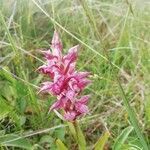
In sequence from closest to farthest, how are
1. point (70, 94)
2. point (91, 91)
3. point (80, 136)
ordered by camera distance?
point (70, 94)
point (80, 136)
point (91, 91)

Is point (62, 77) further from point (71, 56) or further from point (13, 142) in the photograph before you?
point (13, 142)

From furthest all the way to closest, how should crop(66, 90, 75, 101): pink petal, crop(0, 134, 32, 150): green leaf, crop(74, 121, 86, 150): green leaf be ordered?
1. crop(0, 134, 32, 150): green leaf
2. crop(74, 121, 86, 150): green leaf
3. crop(66, 90, 75, 101): pink petal

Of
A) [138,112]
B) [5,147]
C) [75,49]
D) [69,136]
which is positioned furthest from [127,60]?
[75,49]

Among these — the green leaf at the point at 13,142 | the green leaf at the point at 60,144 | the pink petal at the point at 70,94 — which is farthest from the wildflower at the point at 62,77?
the green leaf at the point at 13,142

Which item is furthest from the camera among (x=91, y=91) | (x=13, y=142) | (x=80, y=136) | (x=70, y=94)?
(x=91, y=91)

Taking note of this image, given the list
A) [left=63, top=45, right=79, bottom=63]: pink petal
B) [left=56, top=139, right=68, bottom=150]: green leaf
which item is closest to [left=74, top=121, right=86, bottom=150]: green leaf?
[left=56, top=139, right=68, bottom=150]: green leaf

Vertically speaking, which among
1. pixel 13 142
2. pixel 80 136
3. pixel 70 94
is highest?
pixel 70 94

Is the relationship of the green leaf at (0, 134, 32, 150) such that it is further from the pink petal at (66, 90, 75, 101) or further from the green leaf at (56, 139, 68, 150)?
the pink petal at (66, 90, 75, 101)

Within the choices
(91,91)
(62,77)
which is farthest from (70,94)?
(91,91)
